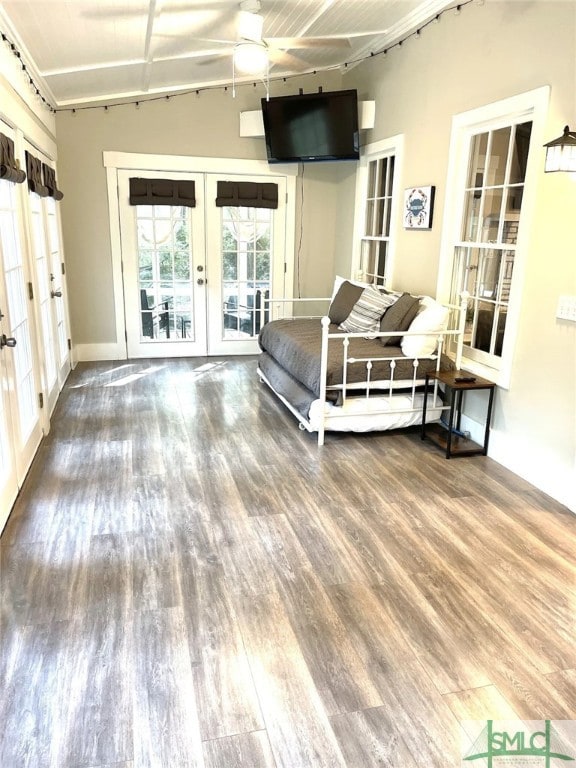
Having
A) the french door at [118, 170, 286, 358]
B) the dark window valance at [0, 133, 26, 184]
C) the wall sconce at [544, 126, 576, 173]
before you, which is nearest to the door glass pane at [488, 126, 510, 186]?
the wall sconce at [544, 126, 576, 173]

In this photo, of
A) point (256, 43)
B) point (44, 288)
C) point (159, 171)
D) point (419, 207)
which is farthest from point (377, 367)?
point (159, 171)

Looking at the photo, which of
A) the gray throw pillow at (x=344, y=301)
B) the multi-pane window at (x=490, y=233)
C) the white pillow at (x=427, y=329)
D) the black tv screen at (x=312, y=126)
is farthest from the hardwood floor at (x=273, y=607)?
the black tv screen at (x=312, y=126)

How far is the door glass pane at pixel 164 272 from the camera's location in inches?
236

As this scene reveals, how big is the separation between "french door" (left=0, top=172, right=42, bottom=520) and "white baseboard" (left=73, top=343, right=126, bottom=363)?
2407 millimetres

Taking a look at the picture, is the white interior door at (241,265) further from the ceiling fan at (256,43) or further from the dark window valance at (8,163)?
the dark window valance at (8,163)

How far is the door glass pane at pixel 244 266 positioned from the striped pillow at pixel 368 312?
169 cm

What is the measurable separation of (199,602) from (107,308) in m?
4.53

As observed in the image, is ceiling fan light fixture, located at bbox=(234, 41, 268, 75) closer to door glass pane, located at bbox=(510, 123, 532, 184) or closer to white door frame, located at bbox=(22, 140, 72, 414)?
white door frame, located at bbox=(22, 140, 72, 414)

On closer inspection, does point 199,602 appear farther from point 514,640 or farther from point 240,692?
point 514,640

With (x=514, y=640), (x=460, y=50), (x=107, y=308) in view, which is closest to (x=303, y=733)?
(x=514, y=640)

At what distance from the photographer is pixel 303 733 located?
5.46 ft

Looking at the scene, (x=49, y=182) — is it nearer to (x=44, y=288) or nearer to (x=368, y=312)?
(x=44, y=288)

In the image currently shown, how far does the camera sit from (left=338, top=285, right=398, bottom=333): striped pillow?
446 centimetres

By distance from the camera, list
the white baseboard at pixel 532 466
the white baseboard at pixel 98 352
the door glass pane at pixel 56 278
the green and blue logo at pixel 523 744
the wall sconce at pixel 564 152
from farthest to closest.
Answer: the white baseboard at pixel 98 352
the door glass pane at pixel 56 278
the white baseboard at pixel 532 466
the wall sconce at pixel 564 152
the green and blue logo at pixel 523 744
